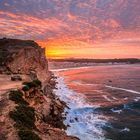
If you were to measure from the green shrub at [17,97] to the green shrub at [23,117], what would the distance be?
2404mm

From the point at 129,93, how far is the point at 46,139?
5040 cm

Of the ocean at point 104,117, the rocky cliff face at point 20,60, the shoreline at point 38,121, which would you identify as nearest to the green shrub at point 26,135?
the shoreline at point 38,121

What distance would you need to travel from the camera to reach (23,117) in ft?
82.5

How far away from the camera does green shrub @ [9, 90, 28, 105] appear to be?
29416mm

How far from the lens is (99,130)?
39.4 m

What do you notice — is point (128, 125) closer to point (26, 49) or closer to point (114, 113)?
point (114, 113)

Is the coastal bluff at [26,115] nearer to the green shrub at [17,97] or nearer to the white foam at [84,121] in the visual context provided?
the green shrub at [17,97]

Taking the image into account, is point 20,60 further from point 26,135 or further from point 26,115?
point 26,135

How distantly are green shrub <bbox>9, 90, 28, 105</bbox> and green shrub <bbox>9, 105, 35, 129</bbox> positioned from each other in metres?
2.40

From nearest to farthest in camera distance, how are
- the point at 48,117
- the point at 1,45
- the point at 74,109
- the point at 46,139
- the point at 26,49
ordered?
the point at 46,139
the point at 48,117
the point at 74,109
the point at 26,49
the point at 1,45

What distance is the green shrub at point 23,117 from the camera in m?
23.9

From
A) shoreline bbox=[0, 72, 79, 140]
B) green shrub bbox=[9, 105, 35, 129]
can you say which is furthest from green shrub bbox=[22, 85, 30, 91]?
green shrub bbox=[9, 105, 35, 129]

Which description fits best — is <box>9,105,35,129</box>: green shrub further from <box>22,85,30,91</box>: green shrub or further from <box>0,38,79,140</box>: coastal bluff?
<box>22,85,30,91</box>: green shrub

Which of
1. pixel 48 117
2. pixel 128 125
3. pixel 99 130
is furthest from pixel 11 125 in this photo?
pixel 128 125
